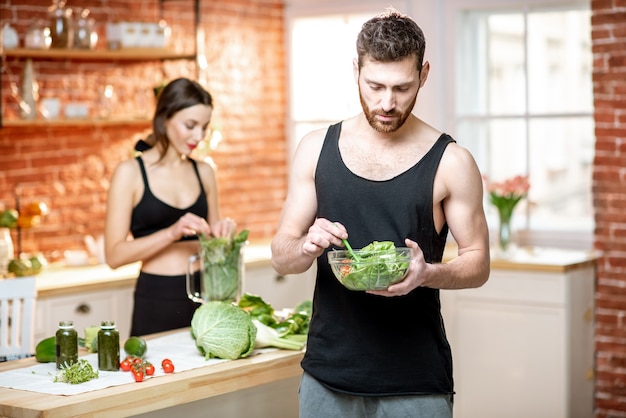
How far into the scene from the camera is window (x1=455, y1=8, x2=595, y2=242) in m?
5.73

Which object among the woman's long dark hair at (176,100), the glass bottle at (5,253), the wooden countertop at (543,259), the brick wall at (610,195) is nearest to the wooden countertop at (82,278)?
the glass bottle at (5,253)

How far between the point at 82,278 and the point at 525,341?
7.24 feet

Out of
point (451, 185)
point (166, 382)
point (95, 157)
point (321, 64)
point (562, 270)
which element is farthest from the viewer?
point (321, 64)

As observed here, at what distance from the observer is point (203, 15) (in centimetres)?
620

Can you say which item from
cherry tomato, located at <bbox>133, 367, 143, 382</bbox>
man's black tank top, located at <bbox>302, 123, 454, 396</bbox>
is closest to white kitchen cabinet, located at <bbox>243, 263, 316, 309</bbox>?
cherry tomato, located at <bbox>133, 367, 143, 382</bbox>

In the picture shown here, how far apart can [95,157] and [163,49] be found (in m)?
0.68

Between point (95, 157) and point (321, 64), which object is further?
point (321, 64)

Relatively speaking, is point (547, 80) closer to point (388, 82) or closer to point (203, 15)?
point (203, 15)

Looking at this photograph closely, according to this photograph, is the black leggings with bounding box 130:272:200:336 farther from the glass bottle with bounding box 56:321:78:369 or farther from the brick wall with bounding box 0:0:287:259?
the brick wall with bounding box 0:0:287:259

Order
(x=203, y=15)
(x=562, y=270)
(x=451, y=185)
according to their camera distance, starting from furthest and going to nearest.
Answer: (x=203, y=15) < (x=562, y=270) < (x=451, y=185)

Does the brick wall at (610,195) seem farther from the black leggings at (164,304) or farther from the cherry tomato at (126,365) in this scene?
the cherry tomato at (126,365)

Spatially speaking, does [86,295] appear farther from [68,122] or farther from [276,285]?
[276,285]

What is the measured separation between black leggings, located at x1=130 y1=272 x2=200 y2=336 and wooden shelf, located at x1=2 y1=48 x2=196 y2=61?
157 cm

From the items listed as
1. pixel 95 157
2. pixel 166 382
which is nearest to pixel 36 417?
pixel 166 382
